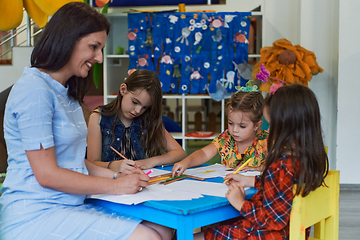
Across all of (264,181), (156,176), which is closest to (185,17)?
(156,176)

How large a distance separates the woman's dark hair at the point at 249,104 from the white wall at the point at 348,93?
6.69 ft

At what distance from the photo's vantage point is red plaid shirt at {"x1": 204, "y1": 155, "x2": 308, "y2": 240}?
116cm

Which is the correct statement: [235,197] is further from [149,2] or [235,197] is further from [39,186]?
[149,2]

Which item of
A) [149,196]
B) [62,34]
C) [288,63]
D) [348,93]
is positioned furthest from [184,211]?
[348,93]

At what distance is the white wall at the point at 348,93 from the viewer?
3502mm

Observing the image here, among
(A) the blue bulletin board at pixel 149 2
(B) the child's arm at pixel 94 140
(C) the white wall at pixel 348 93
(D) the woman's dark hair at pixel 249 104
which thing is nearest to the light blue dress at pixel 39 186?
(B) the child's arm at pixel 94 140

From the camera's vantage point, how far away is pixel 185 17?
3.85 metres

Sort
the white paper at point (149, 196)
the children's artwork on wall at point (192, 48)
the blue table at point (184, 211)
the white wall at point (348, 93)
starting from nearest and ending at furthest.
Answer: the blue table at point (184, 211)
the white paper at point (149, 196)
the white wall at point (348, 93)
the children's artwork on wall at point (192, 48)

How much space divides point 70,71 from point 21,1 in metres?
2.15

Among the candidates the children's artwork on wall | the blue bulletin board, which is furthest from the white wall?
the blue bulletin board

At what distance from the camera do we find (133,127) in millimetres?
1969

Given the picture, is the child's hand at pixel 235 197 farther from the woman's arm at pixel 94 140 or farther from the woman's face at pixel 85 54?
the woman's arm at pixel 94 140

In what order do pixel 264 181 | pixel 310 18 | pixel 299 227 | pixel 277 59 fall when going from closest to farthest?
pixel 299 227 < pixel 264 181 < pixel 277 59 < pixel 310 18

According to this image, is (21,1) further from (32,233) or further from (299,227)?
(299,227)
